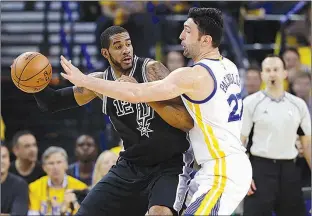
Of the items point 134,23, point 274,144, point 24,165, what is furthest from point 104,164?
point 134,23

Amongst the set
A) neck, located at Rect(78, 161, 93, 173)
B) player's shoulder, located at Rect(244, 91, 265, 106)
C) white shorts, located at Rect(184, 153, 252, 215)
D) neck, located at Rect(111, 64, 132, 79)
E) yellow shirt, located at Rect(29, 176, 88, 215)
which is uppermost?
neck, located at Rect(111, 64, 132, 79)

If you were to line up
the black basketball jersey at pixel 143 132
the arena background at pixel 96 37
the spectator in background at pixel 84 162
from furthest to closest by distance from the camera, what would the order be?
the arena background at pixel 96 37 < the spectator in background at pixel 84 162 < the black basketball jersey at pixel 143 132

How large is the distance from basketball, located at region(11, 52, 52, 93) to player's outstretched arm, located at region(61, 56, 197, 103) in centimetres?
81

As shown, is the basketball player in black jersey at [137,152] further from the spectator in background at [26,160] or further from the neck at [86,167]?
the spectator in background at [26,160]

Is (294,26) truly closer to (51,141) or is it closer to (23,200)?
(51,141)

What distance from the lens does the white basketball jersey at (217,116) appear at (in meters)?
5.23

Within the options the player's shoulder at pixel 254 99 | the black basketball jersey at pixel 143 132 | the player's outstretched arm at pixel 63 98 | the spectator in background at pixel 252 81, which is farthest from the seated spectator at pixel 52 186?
the black basketball jersey at pixel 143 132

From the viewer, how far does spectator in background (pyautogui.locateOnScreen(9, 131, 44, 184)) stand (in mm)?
9914

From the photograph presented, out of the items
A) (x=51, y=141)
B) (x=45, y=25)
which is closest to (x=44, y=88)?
(x=51, y=141)

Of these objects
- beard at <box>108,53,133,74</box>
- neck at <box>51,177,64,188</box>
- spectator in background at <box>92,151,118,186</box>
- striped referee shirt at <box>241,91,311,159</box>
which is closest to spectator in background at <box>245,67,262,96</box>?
striped referee shirt at <box>241,91,311,159</box>

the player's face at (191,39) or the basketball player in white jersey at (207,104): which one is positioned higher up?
the player's face at (191,39)

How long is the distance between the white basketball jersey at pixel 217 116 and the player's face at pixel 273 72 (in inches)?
116

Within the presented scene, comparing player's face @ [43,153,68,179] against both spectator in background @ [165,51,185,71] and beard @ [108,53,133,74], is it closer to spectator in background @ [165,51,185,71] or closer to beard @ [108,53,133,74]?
spectator in background @ [165,51,185,71]

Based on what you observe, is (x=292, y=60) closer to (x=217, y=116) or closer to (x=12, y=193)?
(x=12, y=193)
